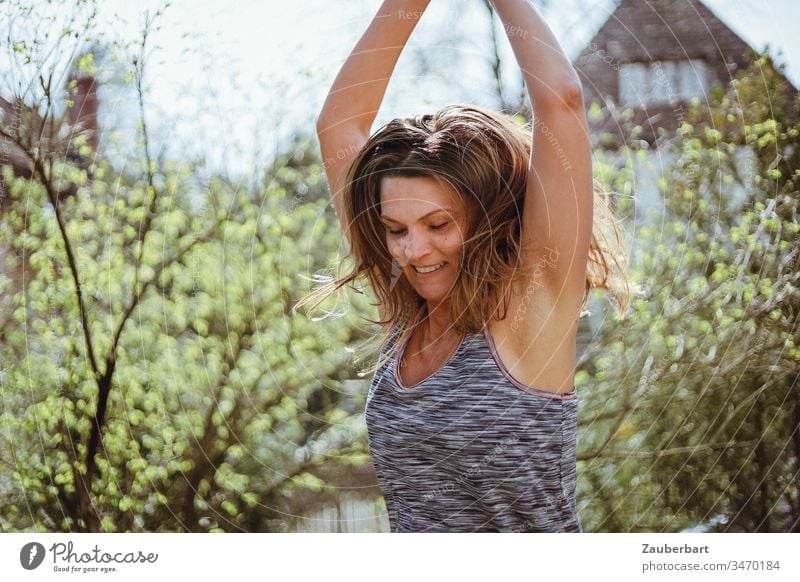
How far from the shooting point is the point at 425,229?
898 millimetres

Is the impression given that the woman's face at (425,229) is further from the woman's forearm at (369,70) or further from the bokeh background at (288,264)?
the bokeh background at (288,264)

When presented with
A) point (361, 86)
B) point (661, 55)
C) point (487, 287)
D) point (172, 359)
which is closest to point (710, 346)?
point (661, 55)

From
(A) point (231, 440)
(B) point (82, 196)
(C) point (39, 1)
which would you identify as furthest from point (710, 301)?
(C) point (39, 1)

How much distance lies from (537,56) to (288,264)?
23.7 inches

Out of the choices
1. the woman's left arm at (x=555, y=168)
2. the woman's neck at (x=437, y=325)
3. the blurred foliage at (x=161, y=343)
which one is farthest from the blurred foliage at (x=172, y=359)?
the woman's left arm at (x=555, y=168)

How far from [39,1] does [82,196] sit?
272 mm

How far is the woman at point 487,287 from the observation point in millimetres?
836

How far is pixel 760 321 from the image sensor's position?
1271 millimetres

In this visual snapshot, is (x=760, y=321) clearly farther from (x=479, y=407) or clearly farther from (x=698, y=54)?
(x=479, y=407)

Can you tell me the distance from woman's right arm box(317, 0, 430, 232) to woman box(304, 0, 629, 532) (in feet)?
0.17
